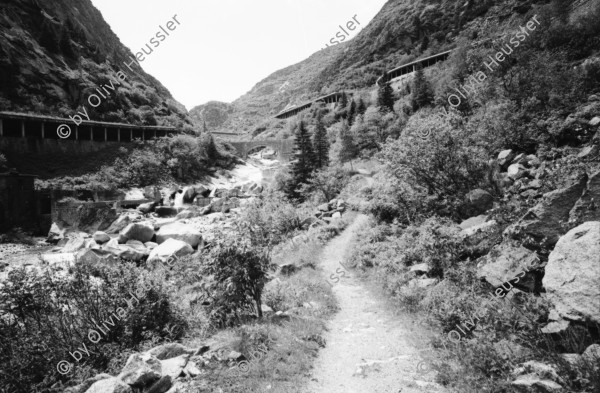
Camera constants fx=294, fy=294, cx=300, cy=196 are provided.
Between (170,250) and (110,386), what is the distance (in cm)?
1449

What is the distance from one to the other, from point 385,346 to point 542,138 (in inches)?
502

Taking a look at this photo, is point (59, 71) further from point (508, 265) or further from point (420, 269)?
point (508, 265)

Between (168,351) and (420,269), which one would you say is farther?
(420,269)

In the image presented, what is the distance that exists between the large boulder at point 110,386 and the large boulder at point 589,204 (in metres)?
10.5

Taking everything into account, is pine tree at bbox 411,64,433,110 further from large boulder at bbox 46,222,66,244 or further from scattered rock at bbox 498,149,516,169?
large boulder at bbox 46,222,66,244

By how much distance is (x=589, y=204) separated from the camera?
6598 millimetres

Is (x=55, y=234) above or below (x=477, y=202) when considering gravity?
below

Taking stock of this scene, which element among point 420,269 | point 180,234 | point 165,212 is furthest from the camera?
point 165,212

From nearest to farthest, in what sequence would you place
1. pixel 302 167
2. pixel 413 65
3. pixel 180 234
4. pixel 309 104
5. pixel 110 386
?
pixel 110 386 → pixel 180 234 → pixel 302 167 → pixel 413 65 → pixel 309 104

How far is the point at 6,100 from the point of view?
169ft

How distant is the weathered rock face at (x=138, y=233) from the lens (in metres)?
24.8

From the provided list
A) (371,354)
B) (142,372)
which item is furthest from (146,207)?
(371,354)

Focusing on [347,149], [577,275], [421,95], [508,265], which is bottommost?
[508,265]

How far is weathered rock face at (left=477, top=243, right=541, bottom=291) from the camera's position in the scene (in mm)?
7527
